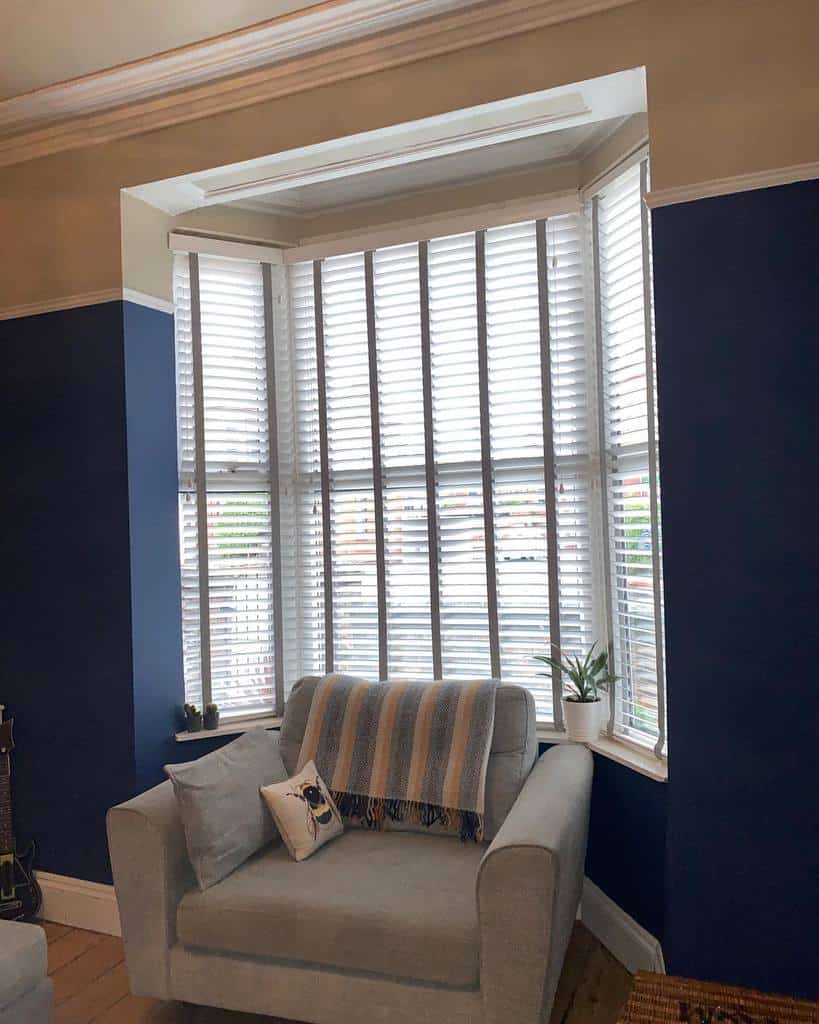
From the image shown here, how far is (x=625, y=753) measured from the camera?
2.80 meters

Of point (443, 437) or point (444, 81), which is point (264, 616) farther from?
point (444, 81)

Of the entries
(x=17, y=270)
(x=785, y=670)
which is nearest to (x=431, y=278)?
(x=17, y=270)

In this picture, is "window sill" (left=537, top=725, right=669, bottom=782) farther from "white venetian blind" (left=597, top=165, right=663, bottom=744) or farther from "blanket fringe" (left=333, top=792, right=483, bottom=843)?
"blanket fringe" (left=333, top=792, right=483, bottom=843)

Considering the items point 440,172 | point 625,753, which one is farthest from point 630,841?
point 440,172

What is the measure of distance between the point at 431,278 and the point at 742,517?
170 cm

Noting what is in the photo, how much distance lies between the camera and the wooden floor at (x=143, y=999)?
252 centimetres

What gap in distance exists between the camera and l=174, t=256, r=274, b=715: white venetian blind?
3457 millimetres

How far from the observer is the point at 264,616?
356 cm

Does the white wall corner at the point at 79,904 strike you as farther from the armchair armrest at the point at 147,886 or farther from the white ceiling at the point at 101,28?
the white ceiling at the point at 101,28

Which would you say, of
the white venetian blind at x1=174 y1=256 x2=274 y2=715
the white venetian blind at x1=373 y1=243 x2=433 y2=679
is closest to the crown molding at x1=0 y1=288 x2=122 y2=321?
the white venetian blind at x1=174 y1=256 x2=274 y2=715

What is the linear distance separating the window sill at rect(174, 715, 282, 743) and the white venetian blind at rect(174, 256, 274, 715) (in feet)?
0.21

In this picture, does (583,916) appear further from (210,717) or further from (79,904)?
(79,904)

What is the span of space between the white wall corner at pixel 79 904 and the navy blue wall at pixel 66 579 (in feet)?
0.15

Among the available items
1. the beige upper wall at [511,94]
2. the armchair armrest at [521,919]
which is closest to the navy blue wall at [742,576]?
the beige upper wall at [511,94]
